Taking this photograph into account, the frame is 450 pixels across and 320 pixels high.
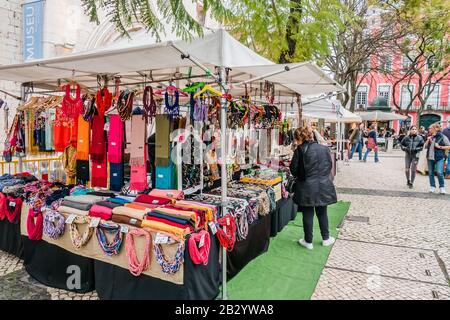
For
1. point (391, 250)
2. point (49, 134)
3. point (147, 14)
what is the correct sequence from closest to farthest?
point (147, 14) → point (391, 250) → point (49, 134)

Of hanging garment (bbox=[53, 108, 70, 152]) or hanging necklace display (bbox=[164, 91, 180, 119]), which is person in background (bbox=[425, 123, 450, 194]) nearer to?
hanging necklace display (bbox=[164, 91, 180, 119])

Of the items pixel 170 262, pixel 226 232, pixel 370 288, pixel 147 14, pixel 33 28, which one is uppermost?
pixel 33 28

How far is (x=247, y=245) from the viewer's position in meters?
3.76

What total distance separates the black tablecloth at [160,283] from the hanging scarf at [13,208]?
135 cm

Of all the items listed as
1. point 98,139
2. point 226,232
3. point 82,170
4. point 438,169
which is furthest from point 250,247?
point 438,169

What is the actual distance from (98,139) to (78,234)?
1.25 m

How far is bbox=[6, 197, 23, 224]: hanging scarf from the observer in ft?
12.2

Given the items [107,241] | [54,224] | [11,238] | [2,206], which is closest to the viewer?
[107,241]

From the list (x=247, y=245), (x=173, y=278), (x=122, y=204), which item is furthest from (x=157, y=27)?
(x=247, y=245)

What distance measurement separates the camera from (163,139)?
358 centimetres

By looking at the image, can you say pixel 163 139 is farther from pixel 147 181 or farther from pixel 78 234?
pixel 78 234

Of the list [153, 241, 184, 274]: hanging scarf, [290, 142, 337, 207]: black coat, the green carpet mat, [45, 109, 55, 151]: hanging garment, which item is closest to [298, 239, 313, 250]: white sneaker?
the green carpet mat
